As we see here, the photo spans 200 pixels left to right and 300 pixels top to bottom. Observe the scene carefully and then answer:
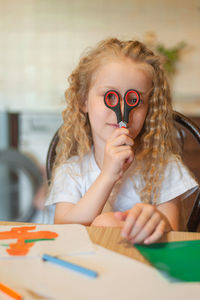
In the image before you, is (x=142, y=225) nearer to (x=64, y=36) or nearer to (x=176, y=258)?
(x=176, y=258)

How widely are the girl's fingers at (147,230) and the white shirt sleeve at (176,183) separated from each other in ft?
1.28

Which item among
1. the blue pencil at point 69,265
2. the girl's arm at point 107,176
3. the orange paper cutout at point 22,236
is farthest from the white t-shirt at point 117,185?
the blue pencil at point 69,265

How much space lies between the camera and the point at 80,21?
3062 millimetres

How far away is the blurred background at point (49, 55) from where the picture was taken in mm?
2992

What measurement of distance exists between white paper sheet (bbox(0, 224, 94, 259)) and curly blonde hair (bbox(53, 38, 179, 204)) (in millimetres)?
448

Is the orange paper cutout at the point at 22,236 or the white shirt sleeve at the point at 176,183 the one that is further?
the white shirt sleeve at the point at 176,183

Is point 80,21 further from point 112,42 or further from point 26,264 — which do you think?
point 26,264

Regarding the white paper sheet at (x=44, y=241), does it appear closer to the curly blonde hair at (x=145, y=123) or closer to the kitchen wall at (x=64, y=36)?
the curly blonde hair at (x=145, y=123)

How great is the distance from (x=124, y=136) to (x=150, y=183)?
26cm

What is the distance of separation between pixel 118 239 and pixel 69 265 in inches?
5.9

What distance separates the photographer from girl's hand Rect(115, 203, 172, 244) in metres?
0.63

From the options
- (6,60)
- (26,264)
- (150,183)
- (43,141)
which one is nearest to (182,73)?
(43,141)

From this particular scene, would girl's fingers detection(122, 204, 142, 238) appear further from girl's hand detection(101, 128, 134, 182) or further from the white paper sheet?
girl's hand detection(101, 128, 134, 182)

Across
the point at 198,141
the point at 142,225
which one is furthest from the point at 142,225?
the point at 198,141
